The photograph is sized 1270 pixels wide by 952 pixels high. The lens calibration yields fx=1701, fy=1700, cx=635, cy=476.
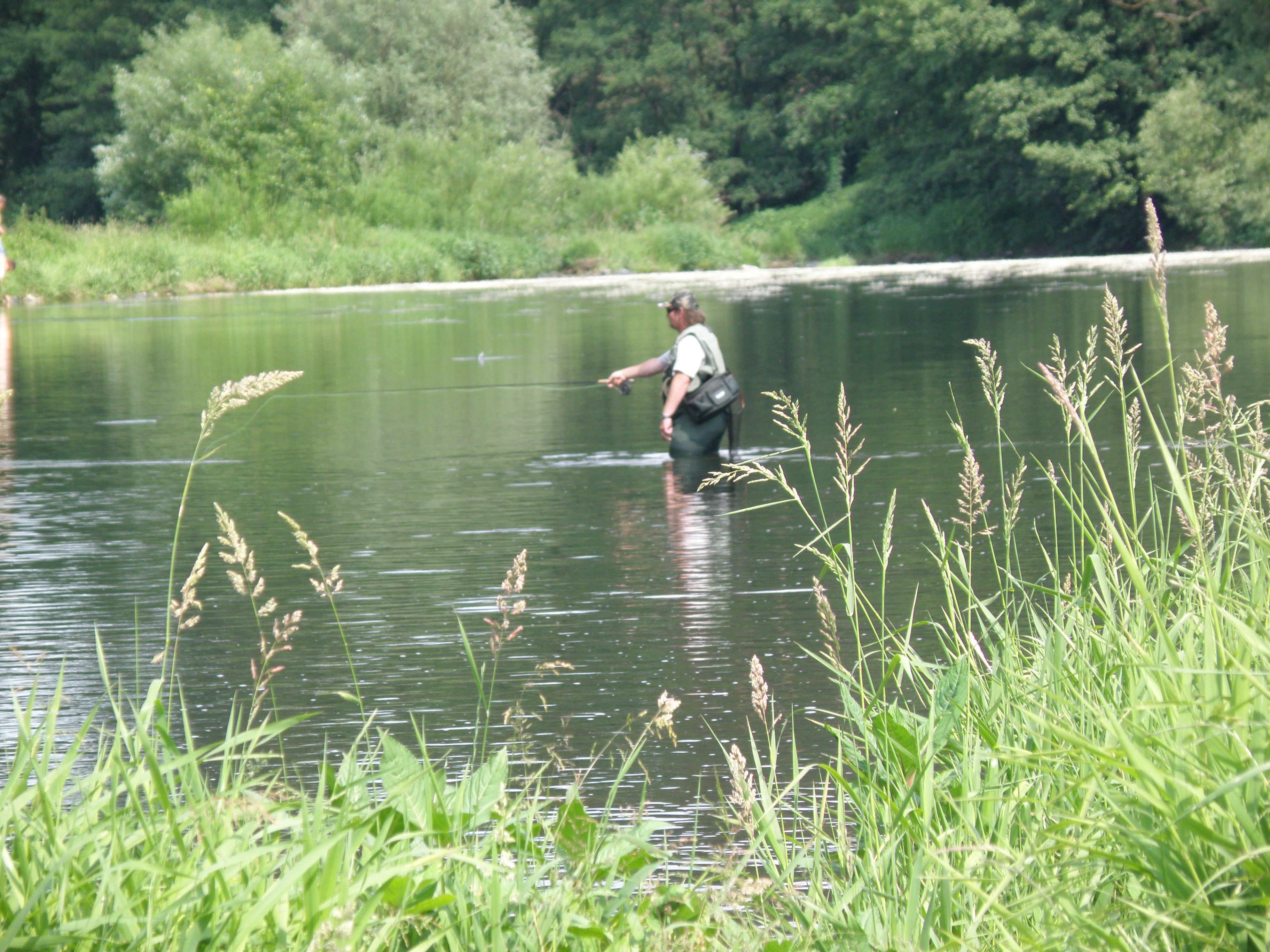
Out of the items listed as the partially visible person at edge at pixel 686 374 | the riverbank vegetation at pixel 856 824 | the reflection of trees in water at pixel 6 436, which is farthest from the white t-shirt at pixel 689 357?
the riverbank vegetation at pixel 856 824

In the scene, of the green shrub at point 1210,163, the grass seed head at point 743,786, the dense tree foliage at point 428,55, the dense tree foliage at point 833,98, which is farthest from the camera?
the dense tree foliage at point 428,55

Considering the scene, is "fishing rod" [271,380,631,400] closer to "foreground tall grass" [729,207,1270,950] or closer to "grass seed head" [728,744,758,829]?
"foreground tall grass" [729,207,1270,950]

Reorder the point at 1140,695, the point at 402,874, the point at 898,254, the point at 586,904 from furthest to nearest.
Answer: the point at 898,254
the point at 1140,695
the point at 586,904
the point at 402,874

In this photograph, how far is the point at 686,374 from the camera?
10406mm

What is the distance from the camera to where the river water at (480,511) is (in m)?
5.52

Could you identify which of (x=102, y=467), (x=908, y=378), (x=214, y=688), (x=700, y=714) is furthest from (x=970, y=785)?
(x=908, y=378)

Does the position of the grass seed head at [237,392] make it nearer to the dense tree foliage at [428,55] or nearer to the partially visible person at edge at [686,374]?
the partially visible person at edge at [686,374]

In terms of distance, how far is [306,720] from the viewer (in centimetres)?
516

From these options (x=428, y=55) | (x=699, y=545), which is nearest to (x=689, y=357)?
(x=699, y=545)

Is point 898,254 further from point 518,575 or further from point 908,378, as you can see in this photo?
point 518,575

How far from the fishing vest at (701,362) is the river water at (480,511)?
21.3 inches

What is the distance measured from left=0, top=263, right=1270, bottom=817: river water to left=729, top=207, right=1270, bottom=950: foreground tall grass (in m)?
0.90

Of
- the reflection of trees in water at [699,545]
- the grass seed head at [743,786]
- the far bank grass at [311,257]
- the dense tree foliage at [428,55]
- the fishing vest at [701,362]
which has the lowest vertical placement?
the reflection of trees in water at [699,545]

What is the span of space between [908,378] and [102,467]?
717 cm
